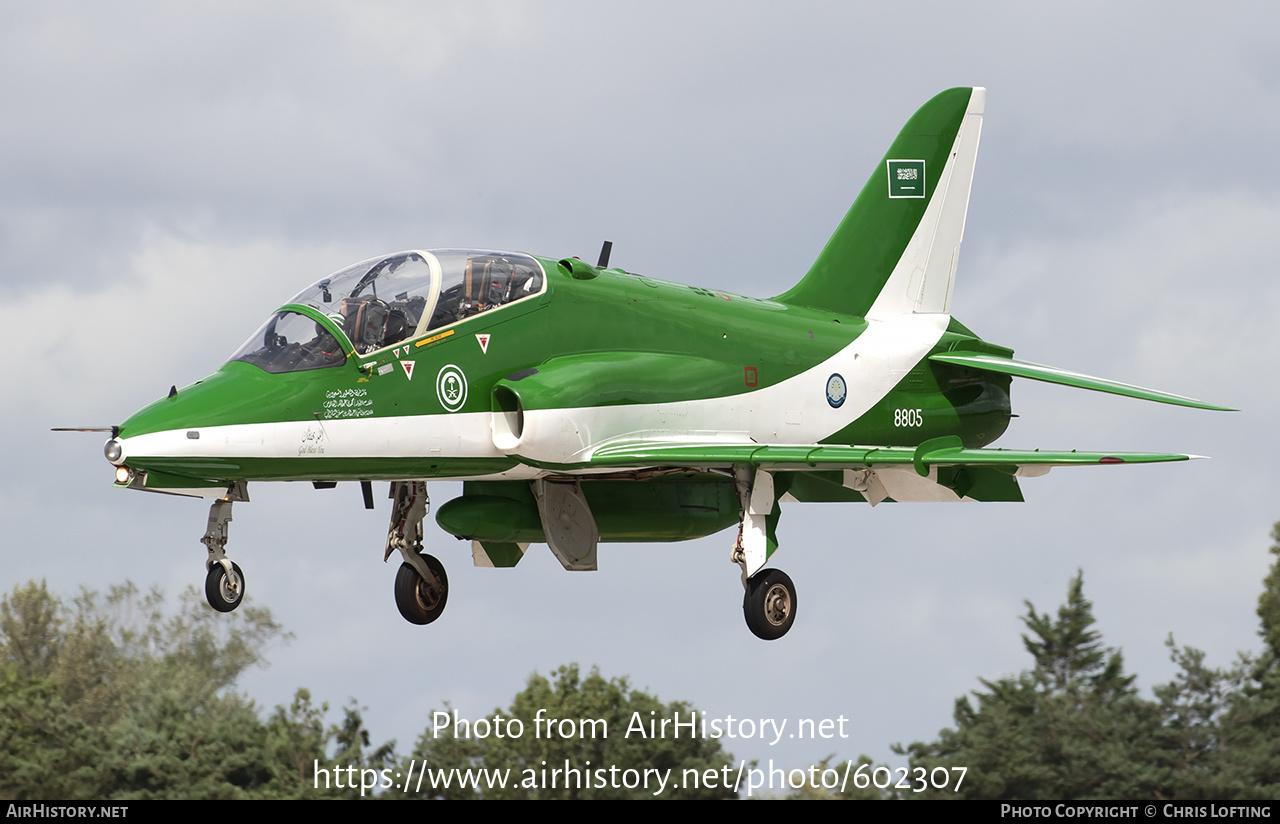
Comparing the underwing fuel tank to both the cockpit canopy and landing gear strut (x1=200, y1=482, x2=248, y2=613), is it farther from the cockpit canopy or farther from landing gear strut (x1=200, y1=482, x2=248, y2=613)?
landing gear strut (x1=200, y1=482, x2=248, y2=613)


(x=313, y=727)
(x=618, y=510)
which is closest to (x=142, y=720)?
(x=313, y=727)

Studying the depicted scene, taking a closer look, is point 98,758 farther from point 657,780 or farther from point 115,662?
point 657,780

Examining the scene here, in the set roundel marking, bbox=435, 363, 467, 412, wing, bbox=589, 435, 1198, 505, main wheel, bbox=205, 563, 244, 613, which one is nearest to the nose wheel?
main wheel, bbox=205, 563, 244, 613

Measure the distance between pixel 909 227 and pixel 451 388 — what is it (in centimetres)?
800

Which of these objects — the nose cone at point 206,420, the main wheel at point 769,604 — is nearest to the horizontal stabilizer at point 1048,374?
the main wheel at point 769,604

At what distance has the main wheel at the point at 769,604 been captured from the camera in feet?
56.6

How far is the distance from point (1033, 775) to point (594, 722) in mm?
9148

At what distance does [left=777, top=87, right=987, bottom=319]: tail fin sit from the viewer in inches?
822

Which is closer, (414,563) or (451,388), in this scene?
(451,388)

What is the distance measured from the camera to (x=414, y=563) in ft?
62.0

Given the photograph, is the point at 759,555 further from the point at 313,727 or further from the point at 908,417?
the point at 313,727

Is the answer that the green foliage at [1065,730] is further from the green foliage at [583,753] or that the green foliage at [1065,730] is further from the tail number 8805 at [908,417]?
the tail number 8805 at [908,417]

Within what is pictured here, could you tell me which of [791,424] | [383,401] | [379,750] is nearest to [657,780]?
[379,750]

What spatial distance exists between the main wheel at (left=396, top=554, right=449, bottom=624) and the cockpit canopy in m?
4.06
